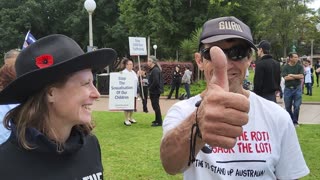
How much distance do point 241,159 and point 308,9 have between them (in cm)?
5200

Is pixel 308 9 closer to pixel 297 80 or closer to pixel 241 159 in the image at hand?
pixel 297 80

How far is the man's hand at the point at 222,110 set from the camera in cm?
141

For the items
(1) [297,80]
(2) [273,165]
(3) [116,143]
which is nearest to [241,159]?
(2) [273,165]

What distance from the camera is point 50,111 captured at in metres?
2.15

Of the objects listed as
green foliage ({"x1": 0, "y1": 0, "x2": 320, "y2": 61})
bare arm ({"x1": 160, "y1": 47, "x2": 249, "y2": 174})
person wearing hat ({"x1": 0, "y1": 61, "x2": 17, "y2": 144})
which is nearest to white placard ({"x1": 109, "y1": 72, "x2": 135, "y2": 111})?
person wearing hat ({"x1": 0, "y1": 61, "x2": 17, "y2": 144})

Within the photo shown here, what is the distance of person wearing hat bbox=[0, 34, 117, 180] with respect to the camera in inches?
78.5

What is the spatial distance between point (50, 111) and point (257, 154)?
3.61 feet

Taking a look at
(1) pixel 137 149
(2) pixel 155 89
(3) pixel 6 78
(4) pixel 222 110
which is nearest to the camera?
(4) pixel 222 110

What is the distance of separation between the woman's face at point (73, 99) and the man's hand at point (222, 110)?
2.86 ft

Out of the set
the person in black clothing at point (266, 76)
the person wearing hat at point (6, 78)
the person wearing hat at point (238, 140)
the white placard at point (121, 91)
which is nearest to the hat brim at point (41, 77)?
the person wearing hat at point (238, 140)

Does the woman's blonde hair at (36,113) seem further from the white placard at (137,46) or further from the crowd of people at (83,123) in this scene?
the white placard at (137,46)

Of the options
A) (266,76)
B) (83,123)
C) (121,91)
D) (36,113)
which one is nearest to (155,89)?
(121,91)

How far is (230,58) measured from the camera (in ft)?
7.15

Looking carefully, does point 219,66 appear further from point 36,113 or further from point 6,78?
point 6,78
